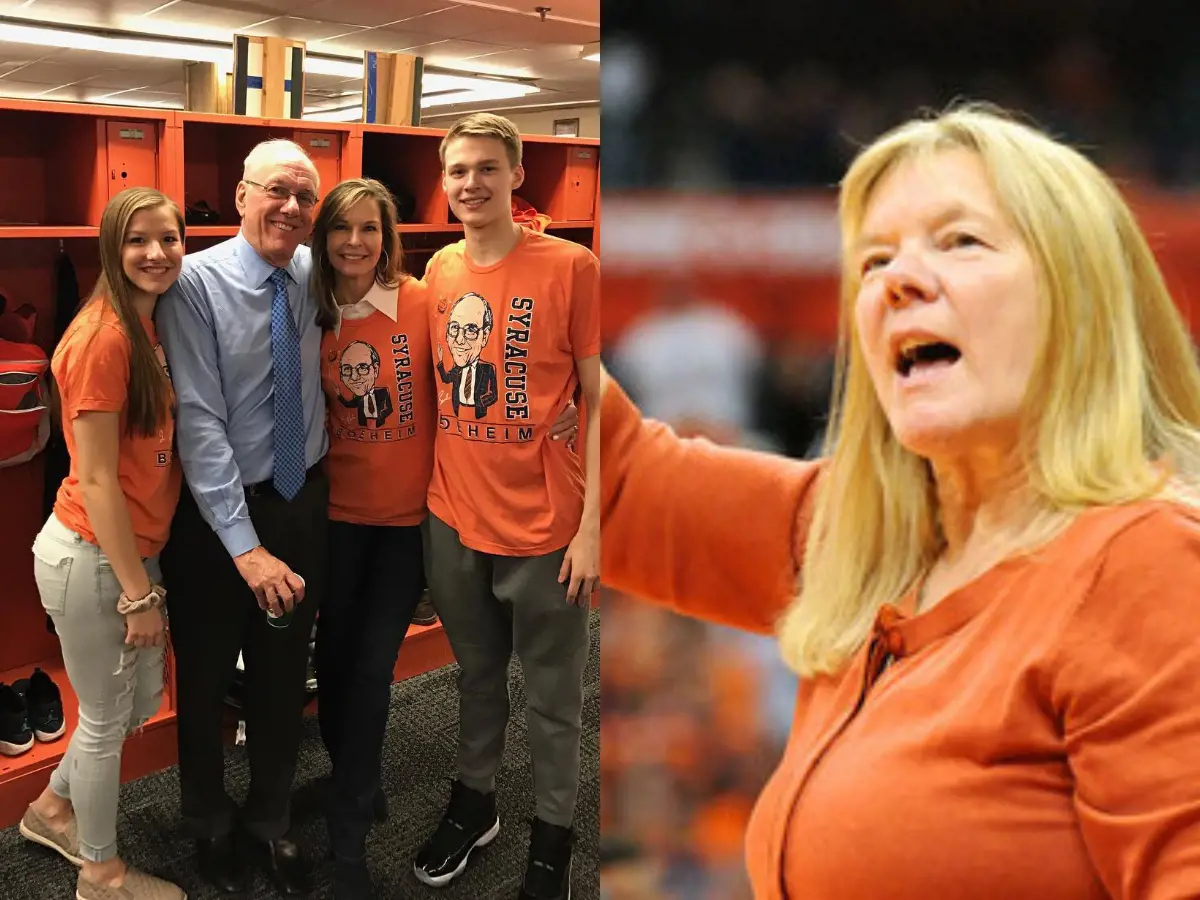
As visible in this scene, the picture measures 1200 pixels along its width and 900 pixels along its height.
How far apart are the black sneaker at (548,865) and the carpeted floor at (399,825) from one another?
13 cm

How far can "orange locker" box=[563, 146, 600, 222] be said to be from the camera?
3.71m

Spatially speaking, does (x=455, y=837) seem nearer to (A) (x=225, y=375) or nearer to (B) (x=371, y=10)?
(A) (x=225, y=375)

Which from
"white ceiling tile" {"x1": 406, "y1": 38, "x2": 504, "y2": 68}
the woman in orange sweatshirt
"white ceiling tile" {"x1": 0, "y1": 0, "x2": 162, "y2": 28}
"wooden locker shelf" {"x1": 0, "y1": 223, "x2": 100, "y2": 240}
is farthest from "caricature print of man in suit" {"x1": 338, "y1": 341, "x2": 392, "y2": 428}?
"white ceiling tile" {"x1": 406, "y1": 38, "x2": 504, "y2": 68}

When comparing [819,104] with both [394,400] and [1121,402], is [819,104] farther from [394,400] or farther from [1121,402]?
[394,400]

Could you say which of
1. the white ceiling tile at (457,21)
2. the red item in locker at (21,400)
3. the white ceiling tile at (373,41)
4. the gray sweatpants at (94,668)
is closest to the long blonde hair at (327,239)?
the gray sweatpants at (94,668)

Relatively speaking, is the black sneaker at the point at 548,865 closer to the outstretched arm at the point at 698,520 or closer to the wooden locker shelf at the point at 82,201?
the wooden locker shelf at the point at 82,201

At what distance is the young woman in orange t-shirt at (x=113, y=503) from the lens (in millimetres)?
1892

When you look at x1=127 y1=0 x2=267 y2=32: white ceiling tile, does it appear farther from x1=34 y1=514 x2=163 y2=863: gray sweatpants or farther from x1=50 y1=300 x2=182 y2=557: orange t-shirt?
x1=34 y1=514 x2=163 y2=863: gray sweatpants

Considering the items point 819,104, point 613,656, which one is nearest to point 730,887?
point 613,656

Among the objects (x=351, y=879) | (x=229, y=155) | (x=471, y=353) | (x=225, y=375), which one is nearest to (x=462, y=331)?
(x=471, y=353)

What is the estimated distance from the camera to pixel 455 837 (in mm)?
2338

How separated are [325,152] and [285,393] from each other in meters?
1.34

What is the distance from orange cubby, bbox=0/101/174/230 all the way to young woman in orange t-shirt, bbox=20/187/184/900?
683 mm

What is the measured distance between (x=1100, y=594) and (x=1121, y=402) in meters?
0.13
